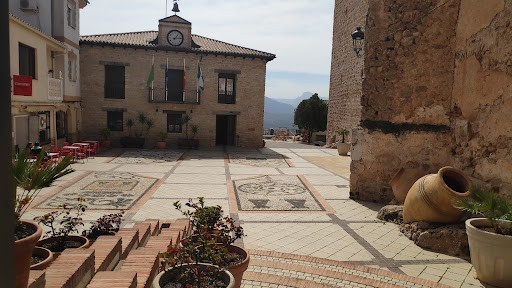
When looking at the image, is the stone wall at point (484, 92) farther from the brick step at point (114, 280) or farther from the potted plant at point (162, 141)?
the potted plant at point (162, 141)

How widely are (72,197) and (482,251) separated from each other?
31.1 ft

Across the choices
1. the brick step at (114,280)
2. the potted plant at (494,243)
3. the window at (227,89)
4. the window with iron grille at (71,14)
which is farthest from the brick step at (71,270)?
the window at (227,89)

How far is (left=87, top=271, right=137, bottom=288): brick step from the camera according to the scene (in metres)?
3.05

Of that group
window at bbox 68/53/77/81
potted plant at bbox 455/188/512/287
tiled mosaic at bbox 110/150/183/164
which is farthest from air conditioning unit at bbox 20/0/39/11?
potted plant at bbox 455/188/512/287

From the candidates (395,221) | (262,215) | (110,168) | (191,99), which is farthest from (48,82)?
(395,221)

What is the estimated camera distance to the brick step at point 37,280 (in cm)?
257

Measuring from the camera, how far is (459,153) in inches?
343

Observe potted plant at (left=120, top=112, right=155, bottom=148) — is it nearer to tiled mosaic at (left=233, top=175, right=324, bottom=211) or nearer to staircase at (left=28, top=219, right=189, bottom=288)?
tiled mosaic at (left=233, top=175, right=324, bottom=211)

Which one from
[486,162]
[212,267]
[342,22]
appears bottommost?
[212,267]

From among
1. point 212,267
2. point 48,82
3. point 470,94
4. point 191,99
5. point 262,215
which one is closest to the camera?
point 212,267

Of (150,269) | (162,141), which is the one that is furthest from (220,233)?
(162,141)

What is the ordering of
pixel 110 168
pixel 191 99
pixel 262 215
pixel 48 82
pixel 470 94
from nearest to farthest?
pixel 470 94 < pixel 262 215 < pixel 110 168 < pixel 48 82 < pixel 191 99

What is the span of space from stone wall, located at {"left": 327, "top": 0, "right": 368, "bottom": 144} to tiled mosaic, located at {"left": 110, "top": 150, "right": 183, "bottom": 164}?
10144mm

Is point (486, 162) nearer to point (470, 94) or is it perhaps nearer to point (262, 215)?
point (470, 94)
